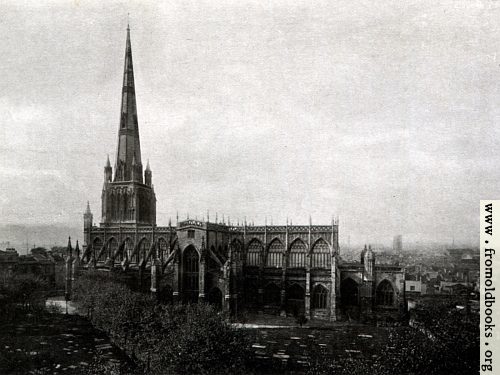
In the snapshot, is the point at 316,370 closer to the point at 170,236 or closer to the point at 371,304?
the point at 371,304

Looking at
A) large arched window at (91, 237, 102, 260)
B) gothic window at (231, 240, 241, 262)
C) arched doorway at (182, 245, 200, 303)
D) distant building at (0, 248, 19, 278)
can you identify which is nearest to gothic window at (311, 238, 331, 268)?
gothic window at (231, 240, 241, 262)

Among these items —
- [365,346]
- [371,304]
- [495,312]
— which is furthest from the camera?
[371,304]

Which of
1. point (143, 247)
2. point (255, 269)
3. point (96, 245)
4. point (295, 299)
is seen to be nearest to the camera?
point (295, 299)

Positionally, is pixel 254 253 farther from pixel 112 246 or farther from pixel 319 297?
pixel 112 246

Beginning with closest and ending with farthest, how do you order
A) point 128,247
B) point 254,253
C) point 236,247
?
point 254,253
point 236,247
point 128,247

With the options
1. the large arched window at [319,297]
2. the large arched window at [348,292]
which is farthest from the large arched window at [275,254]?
the large arched window at [348,292]

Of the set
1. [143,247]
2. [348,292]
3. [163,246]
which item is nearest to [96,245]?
[143,247]

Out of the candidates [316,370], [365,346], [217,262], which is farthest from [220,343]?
[217,262]
